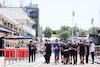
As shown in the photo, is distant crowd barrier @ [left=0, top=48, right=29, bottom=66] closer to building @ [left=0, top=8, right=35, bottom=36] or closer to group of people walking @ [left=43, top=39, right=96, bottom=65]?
group of people walking @ [left=43, top=39, right=96, bottom=65]

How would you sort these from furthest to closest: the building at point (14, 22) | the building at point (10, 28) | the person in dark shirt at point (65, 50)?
the building at point (14, 22)
the building at point (10, 28)
the person in dark shirt at point (65, 50)

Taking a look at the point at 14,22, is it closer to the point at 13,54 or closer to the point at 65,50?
the point at 65,50

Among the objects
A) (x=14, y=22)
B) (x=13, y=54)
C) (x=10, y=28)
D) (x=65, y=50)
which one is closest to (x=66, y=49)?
(x=65, y=50)

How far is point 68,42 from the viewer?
21141 millimetres

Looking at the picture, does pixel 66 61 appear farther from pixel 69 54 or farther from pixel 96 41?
pixel 96 41

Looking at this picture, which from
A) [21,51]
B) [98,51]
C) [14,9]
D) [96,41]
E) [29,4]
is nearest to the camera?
[21,51]

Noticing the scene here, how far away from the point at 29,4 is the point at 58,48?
82.2 m

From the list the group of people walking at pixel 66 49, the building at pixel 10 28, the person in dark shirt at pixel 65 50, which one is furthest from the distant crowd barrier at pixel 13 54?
the building at pixel 10 28

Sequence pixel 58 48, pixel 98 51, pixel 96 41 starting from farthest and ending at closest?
pixel 96 41 < pixel 98 51 < pixel 58 48

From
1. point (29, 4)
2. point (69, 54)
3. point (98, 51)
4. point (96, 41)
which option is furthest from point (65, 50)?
point (29, 4)

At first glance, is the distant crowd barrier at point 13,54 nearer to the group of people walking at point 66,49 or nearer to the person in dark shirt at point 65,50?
the group of people walking at point 66,49

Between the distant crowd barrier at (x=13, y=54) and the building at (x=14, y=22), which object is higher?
the building at (x=14, y=22)

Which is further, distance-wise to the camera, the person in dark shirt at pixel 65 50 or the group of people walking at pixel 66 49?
the person in dark shirt at pixel 65 50

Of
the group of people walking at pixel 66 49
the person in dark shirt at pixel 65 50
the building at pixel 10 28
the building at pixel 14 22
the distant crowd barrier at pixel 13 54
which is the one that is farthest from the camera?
the building at pixel 14 22
